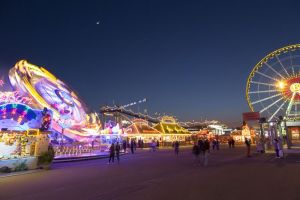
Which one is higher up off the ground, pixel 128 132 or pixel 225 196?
pixel 128 132

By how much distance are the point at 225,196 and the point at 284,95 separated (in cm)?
2951

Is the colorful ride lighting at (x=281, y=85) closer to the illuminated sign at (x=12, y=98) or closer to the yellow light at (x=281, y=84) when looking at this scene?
the yellow light at (x=281, y=84)

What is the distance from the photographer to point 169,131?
5878cm

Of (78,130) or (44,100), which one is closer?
(44,100)

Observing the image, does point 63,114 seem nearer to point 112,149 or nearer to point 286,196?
point 112,149

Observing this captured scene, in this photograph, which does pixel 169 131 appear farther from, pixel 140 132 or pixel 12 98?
pixel 12 98

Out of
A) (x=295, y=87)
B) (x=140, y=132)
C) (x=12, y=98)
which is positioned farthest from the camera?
(x=140, y=132)

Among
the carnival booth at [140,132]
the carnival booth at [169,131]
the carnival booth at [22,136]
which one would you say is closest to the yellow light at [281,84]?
the carnival booth at [140,132]

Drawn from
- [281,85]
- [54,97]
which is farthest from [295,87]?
[54,97]

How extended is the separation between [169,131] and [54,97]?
30.5 m

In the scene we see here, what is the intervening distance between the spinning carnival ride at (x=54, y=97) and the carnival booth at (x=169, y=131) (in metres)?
19.5

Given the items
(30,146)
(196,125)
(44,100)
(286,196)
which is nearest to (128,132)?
(44,100)

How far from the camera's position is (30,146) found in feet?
56.4

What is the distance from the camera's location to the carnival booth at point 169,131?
5733 centimetres
